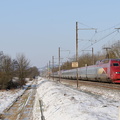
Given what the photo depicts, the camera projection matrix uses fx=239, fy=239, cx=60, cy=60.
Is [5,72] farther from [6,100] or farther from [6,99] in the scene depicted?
[6,100]

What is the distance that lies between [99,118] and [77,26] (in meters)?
24.4

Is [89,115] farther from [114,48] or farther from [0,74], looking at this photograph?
[114,48]

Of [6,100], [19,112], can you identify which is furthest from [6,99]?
→ [19,112]

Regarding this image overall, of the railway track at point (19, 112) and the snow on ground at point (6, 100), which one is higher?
the railway track at point (19, 112)

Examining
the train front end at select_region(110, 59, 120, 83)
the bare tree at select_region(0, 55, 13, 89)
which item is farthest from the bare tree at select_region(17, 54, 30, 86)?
the train front end at select_region(110, 59, 120, 83)

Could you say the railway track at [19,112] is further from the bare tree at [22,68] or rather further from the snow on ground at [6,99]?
the bare tree at [22,68]

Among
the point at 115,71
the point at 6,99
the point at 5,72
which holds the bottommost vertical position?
the point at 6,99

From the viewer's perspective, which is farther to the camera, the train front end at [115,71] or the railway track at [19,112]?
the train front end at [115,71]

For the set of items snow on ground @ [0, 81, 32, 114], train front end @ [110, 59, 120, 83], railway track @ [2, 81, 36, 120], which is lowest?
snow on ground @ [0, 81, 32, 114]

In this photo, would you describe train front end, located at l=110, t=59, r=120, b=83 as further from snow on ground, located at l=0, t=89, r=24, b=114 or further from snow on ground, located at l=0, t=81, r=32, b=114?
snow on ground, located at l=0, t=89, r=24, b=114

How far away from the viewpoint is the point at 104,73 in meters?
31.4

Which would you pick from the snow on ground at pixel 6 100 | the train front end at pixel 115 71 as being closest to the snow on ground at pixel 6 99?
the snow on ground at pixel 6 100

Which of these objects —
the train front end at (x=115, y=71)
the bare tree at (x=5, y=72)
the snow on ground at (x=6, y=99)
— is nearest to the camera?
the snow on ground at (x=6, y=99)

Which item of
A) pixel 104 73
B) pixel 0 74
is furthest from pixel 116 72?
pixel 0 74
